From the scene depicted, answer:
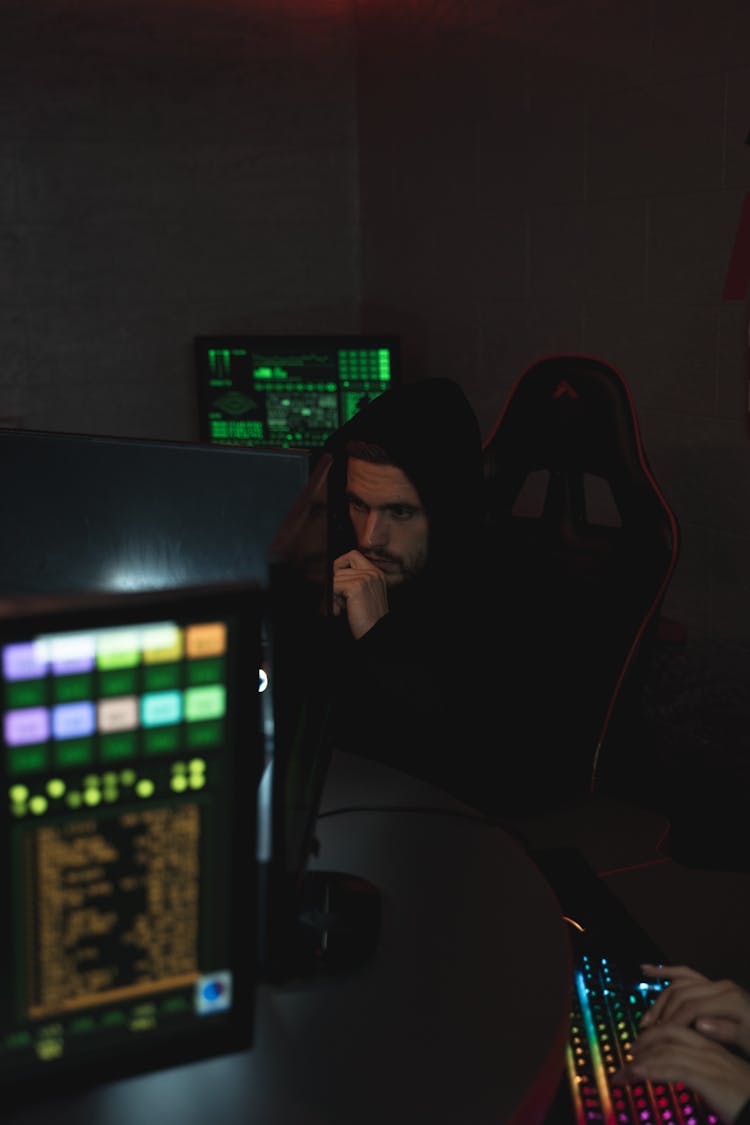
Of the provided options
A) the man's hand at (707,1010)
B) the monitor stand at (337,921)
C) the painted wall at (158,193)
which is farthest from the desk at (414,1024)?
the painted wall at (158,193)

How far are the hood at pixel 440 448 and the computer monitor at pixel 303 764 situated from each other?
93 centimetres

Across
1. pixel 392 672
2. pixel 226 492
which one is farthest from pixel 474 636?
pixel 226 492

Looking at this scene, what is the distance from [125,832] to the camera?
2.29ft

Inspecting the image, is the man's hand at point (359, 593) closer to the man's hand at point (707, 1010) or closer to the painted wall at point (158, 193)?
the man's hand at point (707, 1010)

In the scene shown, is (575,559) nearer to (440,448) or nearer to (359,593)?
(440,448)

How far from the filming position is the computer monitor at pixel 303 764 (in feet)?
2.48

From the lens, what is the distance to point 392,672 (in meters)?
2.03

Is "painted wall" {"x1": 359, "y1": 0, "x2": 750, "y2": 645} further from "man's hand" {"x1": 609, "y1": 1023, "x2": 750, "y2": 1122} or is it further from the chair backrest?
"man's hand" {"x1": 609, "y1": 1023, "x2": 750, "y2": 1122}

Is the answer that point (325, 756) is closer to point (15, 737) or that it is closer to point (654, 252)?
point (15, 737)

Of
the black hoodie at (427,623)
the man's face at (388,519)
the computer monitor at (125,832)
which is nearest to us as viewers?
the computer monitor at (125,832)

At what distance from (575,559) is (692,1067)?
3.59ft

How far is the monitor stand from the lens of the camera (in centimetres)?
99

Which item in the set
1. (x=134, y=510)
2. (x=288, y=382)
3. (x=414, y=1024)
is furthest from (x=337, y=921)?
(x=288, y=382)

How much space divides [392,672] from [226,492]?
0.88 meters
